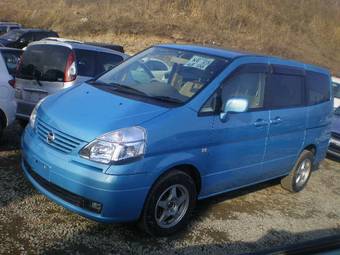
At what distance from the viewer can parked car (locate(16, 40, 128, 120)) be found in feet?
26.1

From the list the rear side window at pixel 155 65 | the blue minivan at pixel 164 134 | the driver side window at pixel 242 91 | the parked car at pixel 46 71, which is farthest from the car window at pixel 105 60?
the driver side window at pixel 242 91

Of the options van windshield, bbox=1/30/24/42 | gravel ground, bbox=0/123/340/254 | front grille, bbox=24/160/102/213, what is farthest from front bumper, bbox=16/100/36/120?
van windshield, bbox=1/30/24/42

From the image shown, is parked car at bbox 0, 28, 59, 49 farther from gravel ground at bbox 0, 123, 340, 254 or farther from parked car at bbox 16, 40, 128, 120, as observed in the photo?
gravel ground at bbox 0, 123, 340, 254

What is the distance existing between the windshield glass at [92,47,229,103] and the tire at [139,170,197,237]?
82 cm

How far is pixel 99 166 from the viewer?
430cm

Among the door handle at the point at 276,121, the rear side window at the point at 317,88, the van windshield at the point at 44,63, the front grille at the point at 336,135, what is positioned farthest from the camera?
the front grille at the point at 336,135

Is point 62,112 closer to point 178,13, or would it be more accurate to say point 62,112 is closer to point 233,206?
point 233,206

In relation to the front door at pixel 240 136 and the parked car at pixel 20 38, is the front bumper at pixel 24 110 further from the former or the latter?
the parked car at pixel 20 38

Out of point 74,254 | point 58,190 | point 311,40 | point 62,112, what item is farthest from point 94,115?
point 311,40

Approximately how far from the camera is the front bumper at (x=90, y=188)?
429 centimetres

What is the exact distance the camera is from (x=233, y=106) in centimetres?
525

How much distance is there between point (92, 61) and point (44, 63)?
3.31ft

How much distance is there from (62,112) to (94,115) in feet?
1.27

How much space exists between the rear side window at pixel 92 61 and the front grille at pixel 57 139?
3.67m
